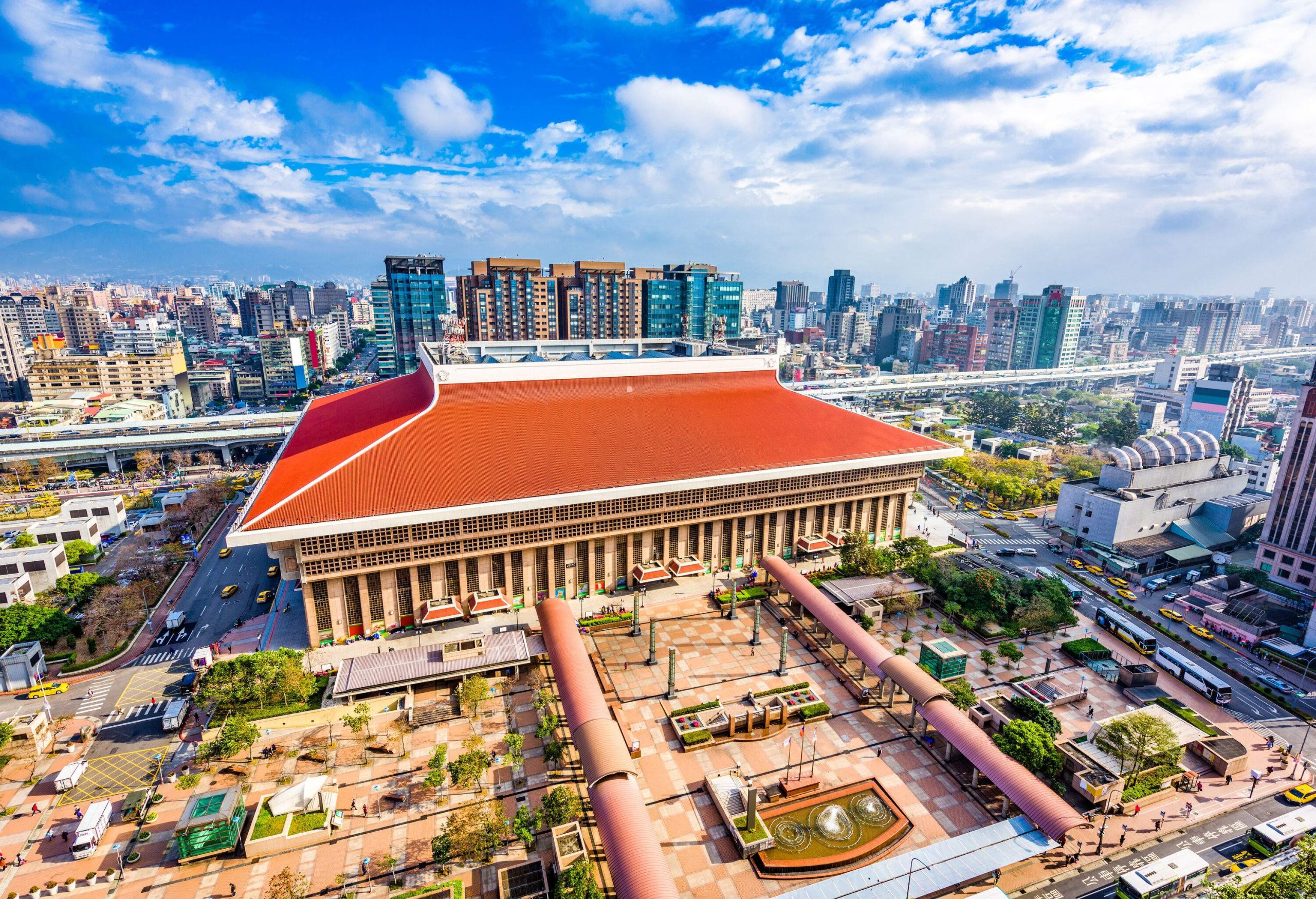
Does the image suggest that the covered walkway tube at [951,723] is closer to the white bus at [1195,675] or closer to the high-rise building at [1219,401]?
the white bus at [1195,675]

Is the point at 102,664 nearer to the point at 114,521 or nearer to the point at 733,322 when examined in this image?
the point at 114,521

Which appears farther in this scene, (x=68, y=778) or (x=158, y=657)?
(x=158, y=657)

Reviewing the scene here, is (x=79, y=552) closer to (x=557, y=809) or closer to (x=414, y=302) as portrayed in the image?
(x=557, y=809)

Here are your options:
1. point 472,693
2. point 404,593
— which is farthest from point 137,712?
point 472,693

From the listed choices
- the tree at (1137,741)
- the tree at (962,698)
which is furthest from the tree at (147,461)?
the tree at (1137,741)

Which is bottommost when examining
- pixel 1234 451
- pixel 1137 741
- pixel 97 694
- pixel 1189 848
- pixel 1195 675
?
pixel 97 694
